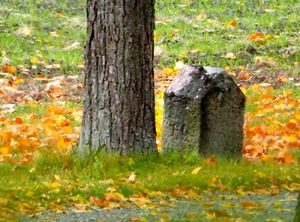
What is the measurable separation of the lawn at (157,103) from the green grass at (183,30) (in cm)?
2

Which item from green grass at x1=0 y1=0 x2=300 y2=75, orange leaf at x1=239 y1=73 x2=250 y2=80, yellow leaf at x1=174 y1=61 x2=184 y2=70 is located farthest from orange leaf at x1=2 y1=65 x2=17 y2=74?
orange leaf at x1=239 y1=73 x2=250 y2=80

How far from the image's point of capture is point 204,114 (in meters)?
8.51

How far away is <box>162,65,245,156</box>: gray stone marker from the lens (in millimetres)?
8473

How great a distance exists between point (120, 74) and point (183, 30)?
8952mm

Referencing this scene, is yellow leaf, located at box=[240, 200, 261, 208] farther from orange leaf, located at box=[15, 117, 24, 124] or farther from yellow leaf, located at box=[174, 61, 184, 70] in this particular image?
yellow leaf, located at box=[174, 61, 184, 70]

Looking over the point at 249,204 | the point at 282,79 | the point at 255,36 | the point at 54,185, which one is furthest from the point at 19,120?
the point at 255,36

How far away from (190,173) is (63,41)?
28.9 feet

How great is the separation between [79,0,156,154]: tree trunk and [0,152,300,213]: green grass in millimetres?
218

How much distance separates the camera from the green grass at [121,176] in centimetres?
710

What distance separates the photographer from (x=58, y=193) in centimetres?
708

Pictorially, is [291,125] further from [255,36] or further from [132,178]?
[255,36]

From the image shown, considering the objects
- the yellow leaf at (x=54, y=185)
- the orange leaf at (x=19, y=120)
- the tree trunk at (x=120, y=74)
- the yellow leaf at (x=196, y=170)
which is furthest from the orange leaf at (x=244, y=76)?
the yellow leaf at (x=54, y=185)

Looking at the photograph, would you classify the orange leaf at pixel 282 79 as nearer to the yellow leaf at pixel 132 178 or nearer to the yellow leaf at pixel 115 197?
the yellow leaf at pixel 132 178

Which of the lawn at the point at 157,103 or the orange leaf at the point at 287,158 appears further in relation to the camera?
the orange leaf at the point at 287,158
